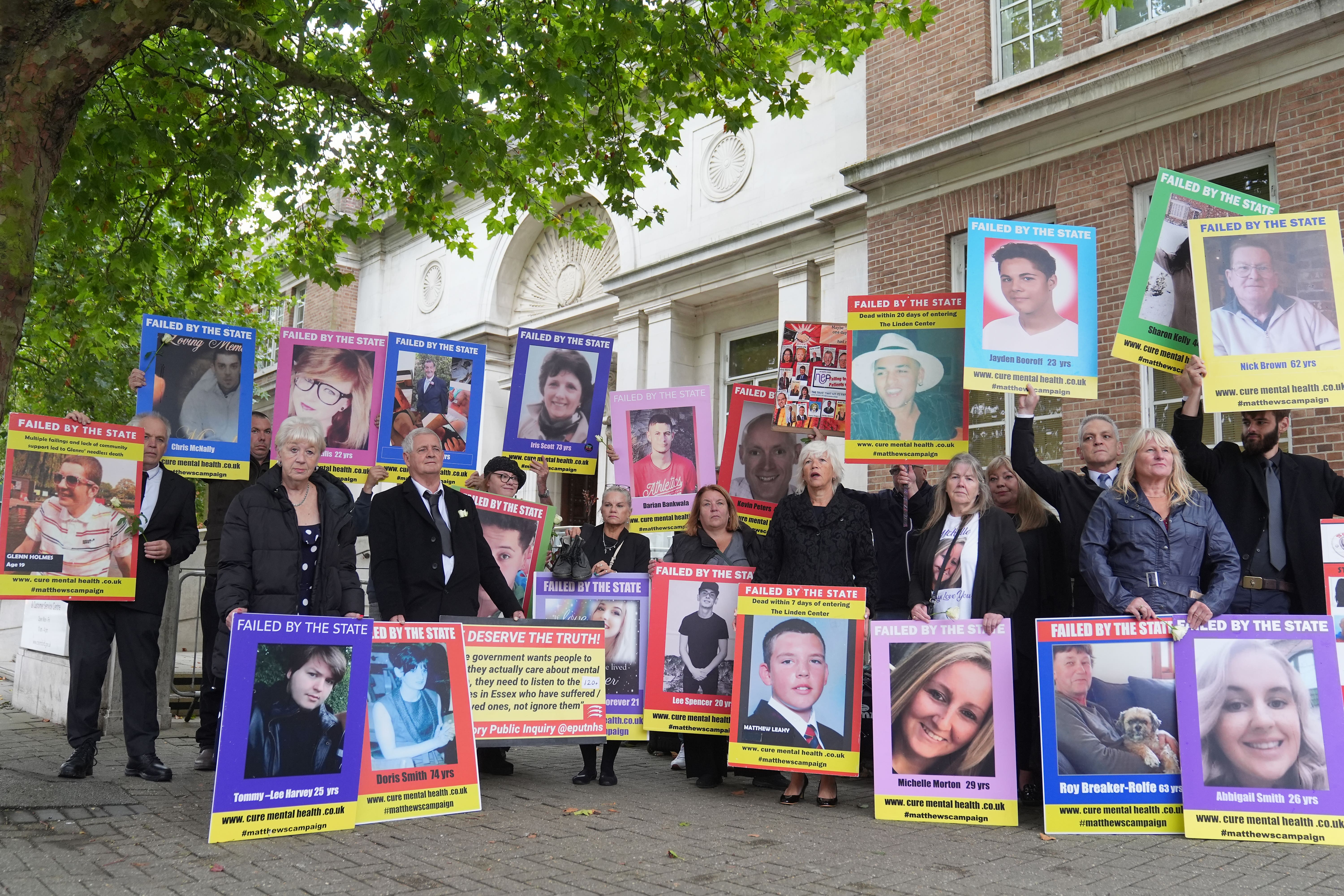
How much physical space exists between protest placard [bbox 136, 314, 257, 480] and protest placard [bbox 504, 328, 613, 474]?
1908mm

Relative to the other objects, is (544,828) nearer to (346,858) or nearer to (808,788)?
(346,858)

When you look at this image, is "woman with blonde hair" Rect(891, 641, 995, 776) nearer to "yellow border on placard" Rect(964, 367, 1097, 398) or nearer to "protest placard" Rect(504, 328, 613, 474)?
"yellow border on placard" Rect(964, 367, 1097, 398)

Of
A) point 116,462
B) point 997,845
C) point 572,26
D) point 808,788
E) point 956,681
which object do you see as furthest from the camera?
point 572,26

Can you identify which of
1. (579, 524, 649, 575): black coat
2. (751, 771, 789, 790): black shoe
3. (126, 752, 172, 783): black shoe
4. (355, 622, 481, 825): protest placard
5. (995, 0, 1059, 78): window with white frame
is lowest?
(751, 771, 789, 790): black shoe

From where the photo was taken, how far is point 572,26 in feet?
29.9

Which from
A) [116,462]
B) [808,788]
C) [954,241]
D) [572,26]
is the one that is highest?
[572,26]

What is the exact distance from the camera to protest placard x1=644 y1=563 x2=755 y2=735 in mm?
6324

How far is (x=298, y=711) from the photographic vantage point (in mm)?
4855

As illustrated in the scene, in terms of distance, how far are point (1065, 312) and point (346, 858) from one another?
4.89 meters

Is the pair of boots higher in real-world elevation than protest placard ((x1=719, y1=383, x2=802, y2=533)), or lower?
lower

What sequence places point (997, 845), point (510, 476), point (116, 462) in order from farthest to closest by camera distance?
1. point (510, 476)
2. point (116, 462)
3. point (997, 845)

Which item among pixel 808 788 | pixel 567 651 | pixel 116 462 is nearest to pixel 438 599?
pixel 567 651

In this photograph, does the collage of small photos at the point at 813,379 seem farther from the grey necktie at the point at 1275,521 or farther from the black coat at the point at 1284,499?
the grey necktie at the point at 1275,521

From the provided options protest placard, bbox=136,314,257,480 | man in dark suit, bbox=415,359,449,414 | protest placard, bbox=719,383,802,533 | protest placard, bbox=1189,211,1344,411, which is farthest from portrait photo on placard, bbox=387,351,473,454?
protest placard, bbox=1189,211,1344,411
